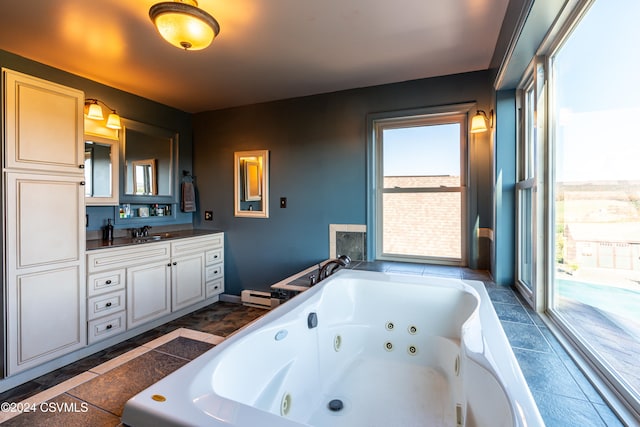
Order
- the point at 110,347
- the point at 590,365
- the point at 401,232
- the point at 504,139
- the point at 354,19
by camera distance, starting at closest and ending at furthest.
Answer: the point at 590,365 < the point at 354,19 < the point at 504,139 < the point at 110,347 < the point at 401,232

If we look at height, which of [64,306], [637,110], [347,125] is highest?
[347,125]

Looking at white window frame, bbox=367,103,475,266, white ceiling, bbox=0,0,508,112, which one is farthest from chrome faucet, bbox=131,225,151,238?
white window frame, bbox=367,103,475,266

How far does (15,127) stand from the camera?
6.29 feet

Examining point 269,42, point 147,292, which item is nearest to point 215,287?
point 147,292

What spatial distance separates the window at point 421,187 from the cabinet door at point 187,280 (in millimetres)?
1936

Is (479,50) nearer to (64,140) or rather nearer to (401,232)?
(401,232)

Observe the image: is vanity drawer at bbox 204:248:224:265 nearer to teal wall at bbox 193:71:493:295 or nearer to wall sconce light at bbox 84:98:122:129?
teal wall at bbox 193:71:493:295

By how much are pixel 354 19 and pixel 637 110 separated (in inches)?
60.6

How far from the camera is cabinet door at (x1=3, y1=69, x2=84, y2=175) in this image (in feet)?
6.24

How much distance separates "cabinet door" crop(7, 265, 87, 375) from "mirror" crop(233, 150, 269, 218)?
5.52 ft

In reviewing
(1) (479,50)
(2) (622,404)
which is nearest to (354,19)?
(1) (479,50)

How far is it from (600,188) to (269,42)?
2.04 m

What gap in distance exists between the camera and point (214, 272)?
3535 mm

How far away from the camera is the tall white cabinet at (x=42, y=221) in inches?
75.0
